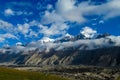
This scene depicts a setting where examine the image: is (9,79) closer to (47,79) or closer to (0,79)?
(0,79)

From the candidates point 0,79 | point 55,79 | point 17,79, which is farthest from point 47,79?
point 0,79

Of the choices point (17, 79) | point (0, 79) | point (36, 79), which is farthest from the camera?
point (36, 79)

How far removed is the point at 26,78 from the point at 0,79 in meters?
17.3

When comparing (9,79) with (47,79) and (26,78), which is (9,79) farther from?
(47,79)

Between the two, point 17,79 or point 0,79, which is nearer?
point 0,79

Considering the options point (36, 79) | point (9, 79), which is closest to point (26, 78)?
point (36, 79)

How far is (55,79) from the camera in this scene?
136250mm

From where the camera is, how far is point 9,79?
4387 inches

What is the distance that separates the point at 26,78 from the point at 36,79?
4327 mm

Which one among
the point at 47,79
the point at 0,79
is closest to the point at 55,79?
the point at 47,79

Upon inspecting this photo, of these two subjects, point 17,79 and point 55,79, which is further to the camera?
point 55,79

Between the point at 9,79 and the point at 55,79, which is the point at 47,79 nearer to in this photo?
the point at 55,79

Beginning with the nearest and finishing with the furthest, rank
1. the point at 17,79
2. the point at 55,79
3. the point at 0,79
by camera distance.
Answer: the point at 0,79 < the point at 17,79 < the point at 55,79

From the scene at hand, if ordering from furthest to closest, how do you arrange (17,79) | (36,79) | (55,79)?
(55,79) → (36,79) → (17,79)
